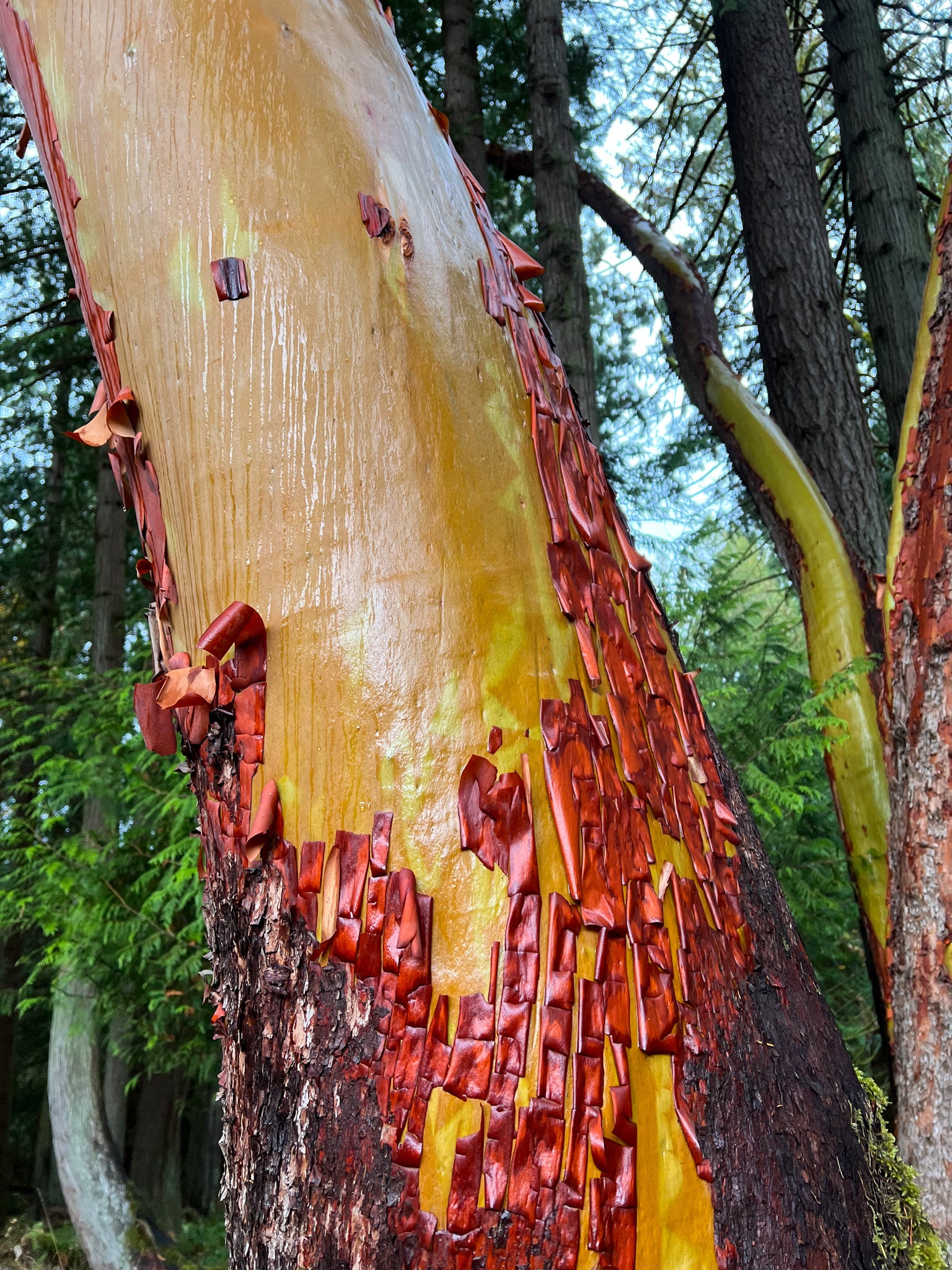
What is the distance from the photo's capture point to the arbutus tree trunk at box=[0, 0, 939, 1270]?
2.02ft

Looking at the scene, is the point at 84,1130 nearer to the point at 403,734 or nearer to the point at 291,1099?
the point at 291,1099

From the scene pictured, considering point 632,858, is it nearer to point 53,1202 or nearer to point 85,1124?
point 85,1124

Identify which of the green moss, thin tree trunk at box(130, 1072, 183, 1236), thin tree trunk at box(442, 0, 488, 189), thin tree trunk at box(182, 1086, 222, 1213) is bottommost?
thin tree trunk at box(182, 1086, 222, 1213)

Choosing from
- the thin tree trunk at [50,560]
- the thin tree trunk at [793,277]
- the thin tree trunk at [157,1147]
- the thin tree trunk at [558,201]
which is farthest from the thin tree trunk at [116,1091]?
the thin tree trunk at [793,277]

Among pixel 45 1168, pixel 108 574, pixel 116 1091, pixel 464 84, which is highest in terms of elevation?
pixel 464 84

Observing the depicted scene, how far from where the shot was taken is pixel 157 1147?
745 centimetres

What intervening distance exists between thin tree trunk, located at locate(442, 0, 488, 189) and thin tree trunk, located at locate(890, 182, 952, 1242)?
271 cm

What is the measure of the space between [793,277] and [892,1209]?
10.4ft

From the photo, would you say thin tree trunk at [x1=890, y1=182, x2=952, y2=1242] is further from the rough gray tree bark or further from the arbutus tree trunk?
the rough gray tree bark

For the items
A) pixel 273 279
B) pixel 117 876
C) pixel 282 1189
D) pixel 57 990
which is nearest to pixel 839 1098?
pixel 282 1189

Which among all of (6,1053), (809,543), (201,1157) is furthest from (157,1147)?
(809,543)

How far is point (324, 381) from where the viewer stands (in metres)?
0.74

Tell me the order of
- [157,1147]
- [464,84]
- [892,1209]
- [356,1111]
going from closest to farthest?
[356,1111] → [892,1209] → [464,84] → [157,1147]

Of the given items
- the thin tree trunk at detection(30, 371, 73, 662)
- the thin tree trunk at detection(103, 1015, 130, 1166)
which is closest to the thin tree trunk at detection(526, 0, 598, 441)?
the thin tree trunk at detection(30, 371, 73, 662)
